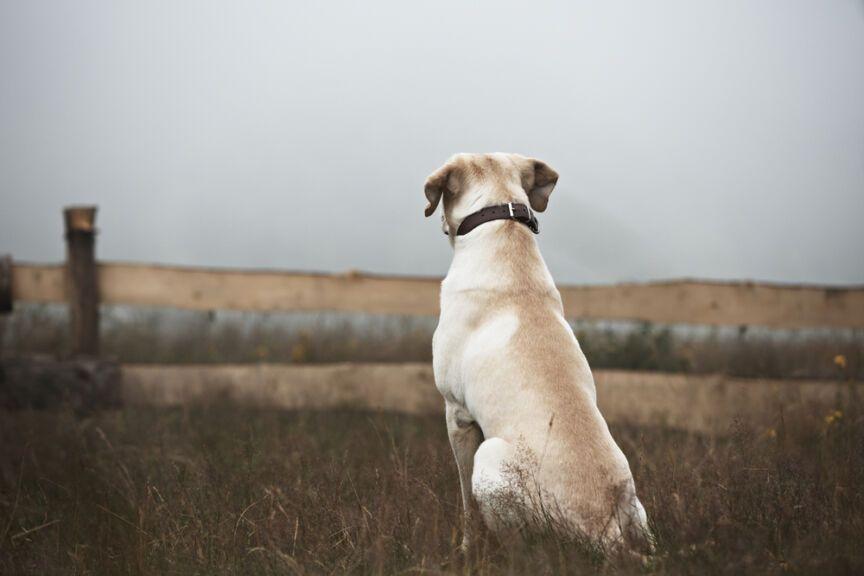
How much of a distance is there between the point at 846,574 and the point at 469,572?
47.5 inches

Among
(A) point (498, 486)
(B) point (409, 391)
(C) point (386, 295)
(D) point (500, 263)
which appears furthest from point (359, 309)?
(A) point (498, 486)

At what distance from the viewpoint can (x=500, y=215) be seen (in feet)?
13.5

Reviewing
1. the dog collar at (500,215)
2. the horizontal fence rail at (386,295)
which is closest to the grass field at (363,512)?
the dog collar at (500,215)

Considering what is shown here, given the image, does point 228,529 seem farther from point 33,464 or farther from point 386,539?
point 33,464

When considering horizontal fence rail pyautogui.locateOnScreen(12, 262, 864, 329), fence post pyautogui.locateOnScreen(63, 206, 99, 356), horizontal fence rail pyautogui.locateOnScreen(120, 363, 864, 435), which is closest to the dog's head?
horizontal fence rail pyautogui.locateOnScreen(120, 363, 864, 435)

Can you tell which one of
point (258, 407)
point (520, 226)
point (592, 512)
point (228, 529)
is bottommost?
point (258, 407)

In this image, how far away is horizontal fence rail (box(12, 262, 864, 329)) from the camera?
8312 mm

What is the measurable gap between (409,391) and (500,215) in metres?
4.53

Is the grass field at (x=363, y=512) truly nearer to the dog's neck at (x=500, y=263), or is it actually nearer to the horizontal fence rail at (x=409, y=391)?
the dog's neck at (x=500, y=263)

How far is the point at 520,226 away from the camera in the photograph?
13.5 feet

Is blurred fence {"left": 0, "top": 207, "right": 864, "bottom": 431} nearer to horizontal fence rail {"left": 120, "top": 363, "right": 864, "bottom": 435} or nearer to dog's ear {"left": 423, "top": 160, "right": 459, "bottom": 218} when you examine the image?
horizontal fence rail {"left": 120, "top": 363, "right": 864, "bottom": 435}

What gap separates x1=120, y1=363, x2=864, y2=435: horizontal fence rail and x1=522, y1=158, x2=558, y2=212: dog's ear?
3.32m

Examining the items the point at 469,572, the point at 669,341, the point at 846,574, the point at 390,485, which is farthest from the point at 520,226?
the point at 669,341

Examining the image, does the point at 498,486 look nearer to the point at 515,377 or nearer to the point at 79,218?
the point at 515,377
